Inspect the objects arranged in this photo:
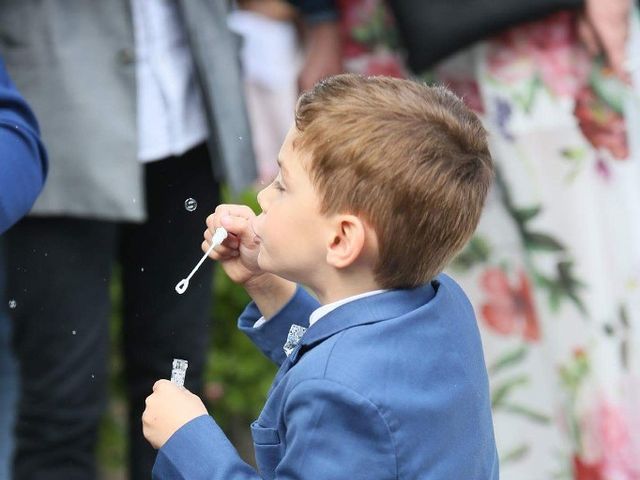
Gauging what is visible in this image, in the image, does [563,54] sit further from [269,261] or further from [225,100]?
[269,261]

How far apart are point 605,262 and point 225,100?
782mm

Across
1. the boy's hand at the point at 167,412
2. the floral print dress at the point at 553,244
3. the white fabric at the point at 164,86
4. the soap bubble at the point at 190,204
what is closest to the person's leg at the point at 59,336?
the white fabric at the point at 164,86

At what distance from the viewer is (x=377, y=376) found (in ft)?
5.10

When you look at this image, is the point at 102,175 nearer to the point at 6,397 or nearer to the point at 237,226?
the point at 237,226

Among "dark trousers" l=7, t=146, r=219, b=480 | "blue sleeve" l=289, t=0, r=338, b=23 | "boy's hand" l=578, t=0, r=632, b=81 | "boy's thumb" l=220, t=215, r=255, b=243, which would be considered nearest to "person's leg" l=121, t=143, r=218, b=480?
"dark trousers" l=7, t=146, r=219, b=480

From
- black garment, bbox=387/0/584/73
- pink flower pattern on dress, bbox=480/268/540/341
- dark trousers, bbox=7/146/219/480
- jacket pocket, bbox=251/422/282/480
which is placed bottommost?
pink flower pattern on dress, bbox=480/268/540/341

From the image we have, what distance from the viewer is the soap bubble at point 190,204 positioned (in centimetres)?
199

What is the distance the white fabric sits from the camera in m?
2.29

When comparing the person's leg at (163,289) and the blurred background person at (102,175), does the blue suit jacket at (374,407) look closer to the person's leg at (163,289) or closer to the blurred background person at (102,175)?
the person's leg at (163,289)

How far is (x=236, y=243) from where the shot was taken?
183 centimetres

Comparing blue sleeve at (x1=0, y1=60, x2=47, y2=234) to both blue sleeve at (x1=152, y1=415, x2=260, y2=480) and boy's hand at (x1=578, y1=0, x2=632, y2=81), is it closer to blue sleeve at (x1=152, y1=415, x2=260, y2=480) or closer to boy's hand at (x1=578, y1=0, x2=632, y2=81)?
blue sleeve at (x1=152, y1=415, x2=260, y2=480)

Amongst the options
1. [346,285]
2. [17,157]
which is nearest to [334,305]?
[346,285]

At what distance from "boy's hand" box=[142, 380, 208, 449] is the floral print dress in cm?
104

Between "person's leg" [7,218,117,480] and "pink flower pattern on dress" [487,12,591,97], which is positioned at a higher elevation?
"pink flower pattern on dress" [487,12,591,97]
